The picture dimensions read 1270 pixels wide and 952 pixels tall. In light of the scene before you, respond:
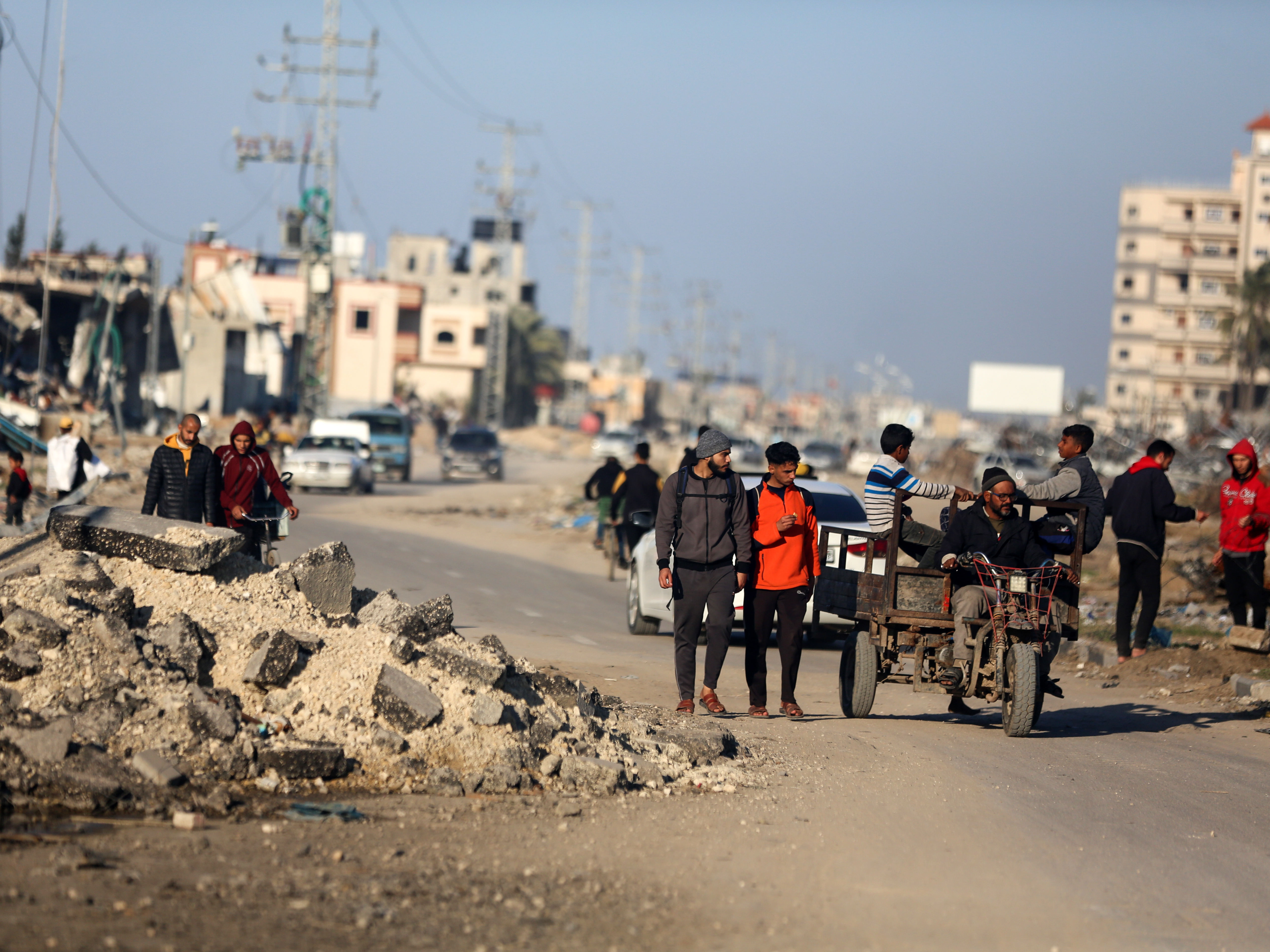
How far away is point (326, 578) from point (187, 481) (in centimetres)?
394

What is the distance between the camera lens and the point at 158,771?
6.05 meters

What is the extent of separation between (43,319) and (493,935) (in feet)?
82.8

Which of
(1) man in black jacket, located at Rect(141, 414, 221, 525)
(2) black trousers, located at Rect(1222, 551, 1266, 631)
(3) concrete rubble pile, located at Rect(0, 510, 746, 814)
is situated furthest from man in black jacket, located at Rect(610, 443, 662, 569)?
(3) concrete rubble pile, located at Rect(0, 510, 746, 814)

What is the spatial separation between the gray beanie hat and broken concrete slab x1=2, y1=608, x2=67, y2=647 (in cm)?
405

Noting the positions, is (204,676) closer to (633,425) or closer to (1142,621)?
(1142,621)

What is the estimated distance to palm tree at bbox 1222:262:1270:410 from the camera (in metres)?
88.9

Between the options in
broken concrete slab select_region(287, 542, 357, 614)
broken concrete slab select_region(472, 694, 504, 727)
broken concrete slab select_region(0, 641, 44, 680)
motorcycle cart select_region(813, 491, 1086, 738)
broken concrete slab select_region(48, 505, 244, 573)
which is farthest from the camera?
motorcycle cart select_region(813, 491, 1086, 738)

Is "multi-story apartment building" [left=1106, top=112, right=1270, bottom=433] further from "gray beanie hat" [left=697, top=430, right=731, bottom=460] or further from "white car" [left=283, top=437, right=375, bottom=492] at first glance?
"gray beanie hat" [left=697, top=430, right=731, bottom=460]

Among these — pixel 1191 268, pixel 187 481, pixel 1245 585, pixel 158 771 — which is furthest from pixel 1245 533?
pixel 1191 268

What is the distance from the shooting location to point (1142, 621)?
12867 mm

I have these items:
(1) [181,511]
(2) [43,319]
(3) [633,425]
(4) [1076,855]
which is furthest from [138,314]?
(3) [633,425]

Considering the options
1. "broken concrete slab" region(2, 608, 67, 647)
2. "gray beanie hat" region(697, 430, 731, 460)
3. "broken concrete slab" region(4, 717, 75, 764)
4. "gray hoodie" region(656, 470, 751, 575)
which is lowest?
"broken concrete slab" region(4, 717, 75, 764)

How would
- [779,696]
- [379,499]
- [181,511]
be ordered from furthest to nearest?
1. [379,499]
2. [181,511]
3. [779,696]

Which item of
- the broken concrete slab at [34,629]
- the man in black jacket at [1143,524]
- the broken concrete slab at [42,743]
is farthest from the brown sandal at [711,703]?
the man in black jacket at [1143,524]
